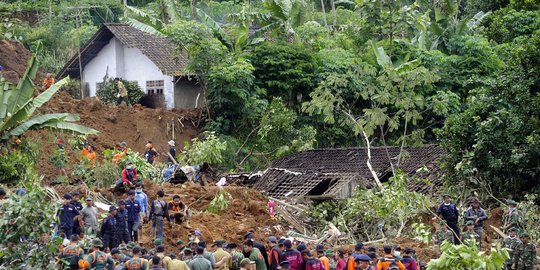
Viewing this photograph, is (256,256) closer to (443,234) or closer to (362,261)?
(362,261)

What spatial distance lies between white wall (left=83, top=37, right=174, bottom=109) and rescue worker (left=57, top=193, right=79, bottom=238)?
688 inches

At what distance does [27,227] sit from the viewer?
16.5m

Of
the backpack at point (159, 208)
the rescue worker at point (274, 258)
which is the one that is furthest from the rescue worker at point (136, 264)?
the backpack at point (159, 208)

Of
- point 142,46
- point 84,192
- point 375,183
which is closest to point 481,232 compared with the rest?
point 375,183

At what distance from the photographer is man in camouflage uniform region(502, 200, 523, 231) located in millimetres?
23391

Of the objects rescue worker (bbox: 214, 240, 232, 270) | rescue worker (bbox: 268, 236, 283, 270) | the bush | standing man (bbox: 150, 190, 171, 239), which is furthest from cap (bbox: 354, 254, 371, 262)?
the bush

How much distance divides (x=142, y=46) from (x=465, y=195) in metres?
16.1

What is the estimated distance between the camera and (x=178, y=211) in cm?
2347

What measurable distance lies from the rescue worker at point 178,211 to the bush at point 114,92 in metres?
14.5

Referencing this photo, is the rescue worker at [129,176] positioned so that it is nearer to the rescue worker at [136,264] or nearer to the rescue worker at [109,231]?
the rescue worker at [109,231]

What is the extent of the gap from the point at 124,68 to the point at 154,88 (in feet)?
5.23

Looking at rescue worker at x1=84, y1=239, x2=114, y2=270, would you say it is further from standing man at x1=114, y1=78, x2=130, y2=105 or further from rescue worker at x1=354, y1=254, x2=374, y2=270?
standing man at x1=114, y1=78, x2=130, y2=105

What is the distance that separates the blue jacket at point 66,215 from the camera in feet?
67.9

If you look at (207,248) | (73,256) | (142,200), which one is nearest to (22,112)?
(142,200)
